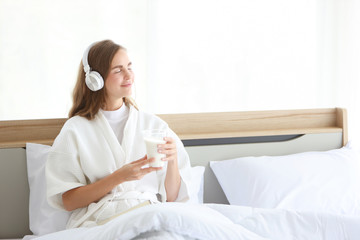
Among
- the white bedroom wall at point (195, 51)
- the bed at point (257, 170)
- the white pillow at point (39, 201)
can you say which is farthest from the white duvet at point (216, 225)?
the white bedroom wall at point (195, 51)

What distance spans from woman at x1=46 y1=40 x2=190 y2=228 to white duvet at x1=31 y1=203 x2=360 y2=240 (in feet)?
0.77

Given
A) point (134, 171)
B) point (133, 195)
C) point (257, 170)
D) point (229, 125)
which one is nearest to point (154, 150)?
point (134, 171)

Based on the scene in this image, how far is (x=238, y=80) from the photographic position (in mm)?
2820

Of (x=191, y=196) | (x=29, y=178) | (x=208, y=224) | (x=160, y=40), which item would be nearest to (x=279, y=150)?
(x=191, y=196)

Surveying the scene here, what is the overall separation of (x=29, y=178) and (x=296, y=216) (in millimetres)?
1254

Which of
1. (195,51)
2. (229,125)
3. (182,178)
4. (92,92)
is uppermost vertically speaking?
(195,51)

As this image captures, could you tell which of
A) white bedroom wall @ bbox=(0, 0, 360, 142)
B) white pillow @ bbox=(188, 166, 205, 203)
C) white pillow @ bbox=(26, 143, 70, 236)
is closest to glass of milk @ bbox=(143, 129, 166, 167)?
white pillow @ bbox=(188, 166, 205, 203)

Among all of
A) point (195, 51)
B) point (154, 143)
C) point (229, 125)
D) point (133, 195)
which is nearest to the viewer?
point (154, 143)

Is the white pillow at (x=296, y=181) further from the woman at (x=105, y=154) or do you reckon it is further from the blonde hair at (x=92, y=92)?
the blonde hair at (x=92, y=92)

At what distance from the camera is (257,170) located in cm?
216

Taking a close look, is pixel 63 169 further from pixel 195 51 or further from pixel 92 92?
pixel 195 51

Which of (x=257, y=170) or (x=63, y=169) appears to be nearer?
(x=63, y=169)

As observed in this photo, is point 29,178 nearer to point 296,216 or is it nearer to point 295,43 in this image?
point 296,216

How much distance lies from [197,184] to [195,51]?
3.10ft
